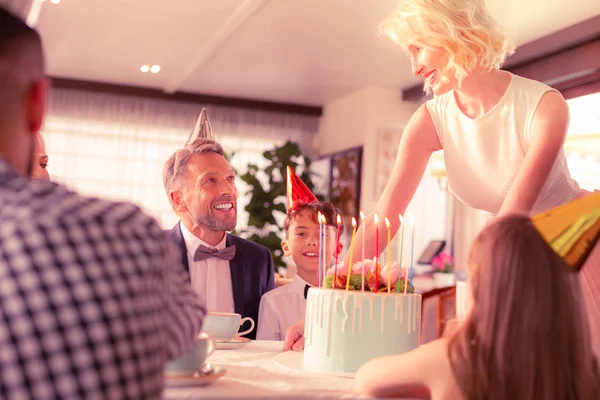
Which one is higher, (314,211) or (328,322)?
(314,211)

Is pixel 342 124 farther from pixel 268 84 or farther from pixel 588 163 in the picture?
pixel 588 163

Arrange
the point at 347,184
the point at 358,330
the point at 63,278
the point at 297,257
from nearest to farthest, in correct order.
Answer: the point at 63,278, the point at 358,330, the point at 297,257, the point at 347,184

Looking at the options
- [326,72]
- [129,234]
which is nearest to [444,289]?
[326,72]

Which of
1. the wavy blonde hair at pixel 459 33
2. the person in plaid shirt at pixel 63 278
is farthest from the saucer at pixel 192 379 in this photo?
the wavy blonde hair at pixel 459 33

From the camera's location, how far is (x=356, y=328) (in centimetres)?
135

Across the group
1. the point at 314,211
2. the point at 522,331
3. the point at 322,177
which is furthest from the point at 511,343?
the point at 322,177

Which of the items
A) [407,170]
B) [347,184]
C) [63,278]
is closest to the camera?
[63,278]

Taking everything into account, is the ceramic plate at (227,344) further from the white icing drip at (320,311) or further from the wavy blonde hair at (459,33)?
the wavy blonde hair at (459,33)

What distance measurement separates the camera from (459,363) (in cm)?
110

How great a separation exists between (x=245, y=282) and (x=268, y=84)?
16.4ft

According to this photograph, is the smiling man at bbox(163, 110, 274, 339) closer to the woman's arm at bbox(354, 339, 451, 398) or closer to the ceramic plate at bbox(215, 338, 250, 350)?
the ceramic plate at bbox(215, 338, 250, 350)

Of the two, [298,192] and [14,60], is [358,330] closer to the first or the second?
[14,60]

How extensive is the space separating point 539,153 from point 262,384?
988 millimetres

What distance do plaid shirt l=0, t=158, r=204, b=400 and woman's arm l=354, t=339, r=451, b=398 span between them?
406 mm
